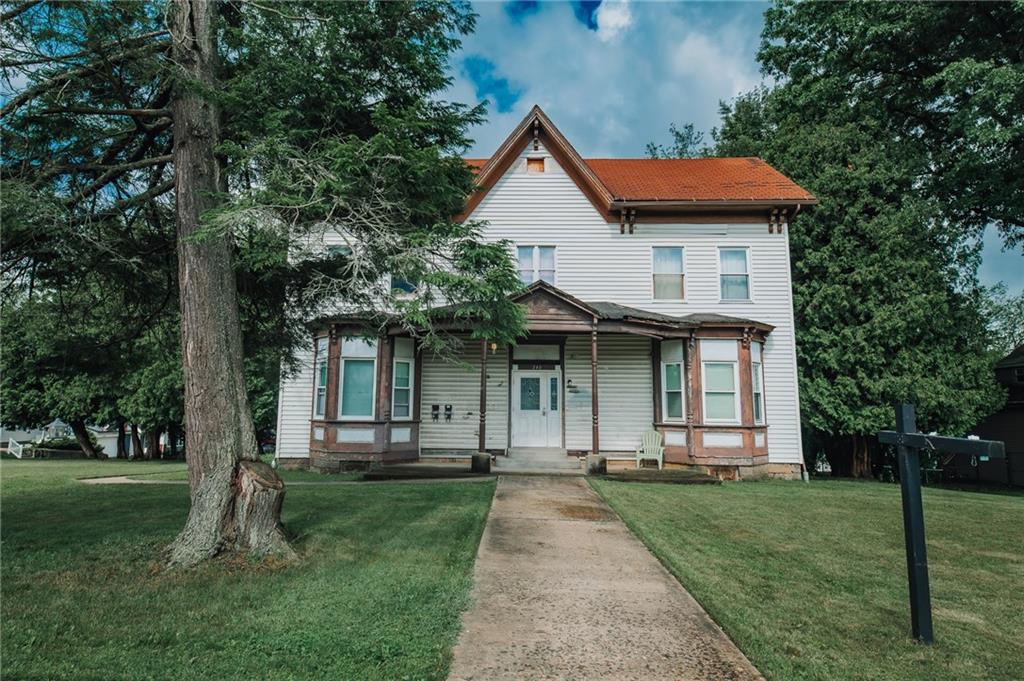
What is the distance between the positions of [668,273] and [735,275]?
72.7 inches

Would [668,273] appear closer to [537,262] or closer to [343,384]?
[537,262]

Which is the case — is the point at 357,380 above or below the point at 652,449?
above

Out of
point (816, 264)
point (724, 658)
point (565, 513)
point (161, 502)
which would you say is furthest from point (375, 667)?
point (816, 264)

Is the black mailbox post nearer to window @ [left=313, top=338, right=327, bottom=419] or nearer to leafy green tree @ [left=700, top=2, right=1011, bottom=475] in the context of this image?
leafy green tree @ [left=700, top=2, right=1011, bottom=475]

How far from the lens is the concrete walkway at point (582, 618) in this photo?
324cm

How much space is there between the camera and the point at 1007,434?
21938 millimetres

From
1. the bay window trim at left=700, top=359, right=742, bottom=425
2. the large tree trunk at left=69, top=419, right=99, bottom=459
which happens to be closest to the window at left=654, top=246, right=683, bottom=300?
the bay window trim at left=700, top=359, right=742, bottom=425

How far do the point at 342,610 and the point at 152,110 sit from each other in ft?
18.6

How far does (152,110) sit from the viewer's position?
602 centimetres

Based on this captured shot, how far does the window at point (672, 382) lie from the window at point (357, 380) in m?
7.70

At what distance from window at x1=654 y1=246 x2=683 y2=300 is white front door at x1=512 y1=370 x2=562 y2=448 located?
3.73 meters

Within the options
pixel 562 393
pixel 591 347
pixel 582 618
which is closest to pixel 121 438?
pixel 562 393

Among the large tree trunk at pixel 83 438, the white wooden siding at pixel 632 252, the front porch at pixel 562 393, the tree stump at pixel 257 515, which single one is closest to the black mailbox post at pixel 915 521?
the tree stump at pixel 257 515

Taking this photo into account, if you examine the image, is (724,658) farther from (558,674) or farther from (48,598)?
(48,598)
